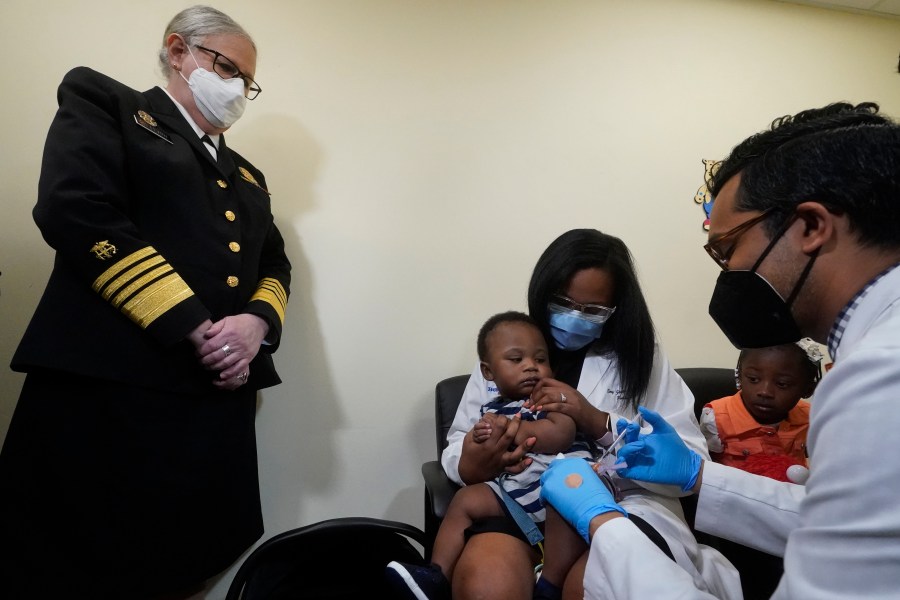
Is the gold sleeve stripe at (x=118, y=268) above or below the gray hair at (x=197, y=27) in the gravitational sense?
below

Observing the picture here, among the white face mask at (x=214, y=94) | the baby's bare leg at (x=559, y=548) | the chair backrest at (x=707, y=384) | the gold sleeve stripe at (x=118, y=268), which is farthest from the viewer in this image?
the chair backrest at (x=707, y=384)

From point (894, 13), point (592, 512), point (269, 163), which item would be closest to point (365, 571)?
point (592, 512)

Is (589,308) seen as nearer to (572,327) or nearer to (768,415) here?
(572,327)

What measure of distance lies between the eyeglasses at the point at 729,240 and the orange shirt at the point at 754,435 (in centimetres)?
98

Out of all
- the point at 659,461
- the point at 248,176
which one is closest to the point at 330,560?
the point at 659,461

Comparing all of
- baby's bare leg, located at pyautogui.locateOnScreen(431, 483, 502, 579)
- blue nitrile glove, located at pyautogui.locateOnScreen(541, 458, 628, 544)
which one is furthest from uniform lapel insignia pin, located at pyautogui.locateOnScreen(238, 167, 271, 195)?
blue nitrile glove, located at pyautogui.locateOnScreen(541, 458, 628, 544)

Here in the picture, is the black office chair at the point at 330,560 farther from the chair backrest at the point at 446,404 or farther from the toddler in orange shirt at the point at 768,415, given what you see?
the toddler in orange shirt at the point at 768,415

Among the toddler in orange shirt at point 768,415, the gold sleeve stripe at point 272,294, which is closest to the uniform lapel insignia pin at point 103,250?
the gold sleeve stripe at point 272,294

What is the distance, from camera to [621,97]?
2.28m

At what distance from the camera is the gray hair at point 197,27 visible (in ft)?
4.66

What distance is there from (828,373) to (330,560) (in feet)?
4.45

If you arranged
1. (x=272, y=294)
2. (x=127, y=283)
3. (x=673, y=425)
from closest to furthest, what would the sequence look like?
(x=127, y=283), (x=673, y=425), (x=272, y=294)

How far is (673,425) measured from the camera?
4.61ft

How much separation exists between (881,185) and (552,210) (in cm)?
148
